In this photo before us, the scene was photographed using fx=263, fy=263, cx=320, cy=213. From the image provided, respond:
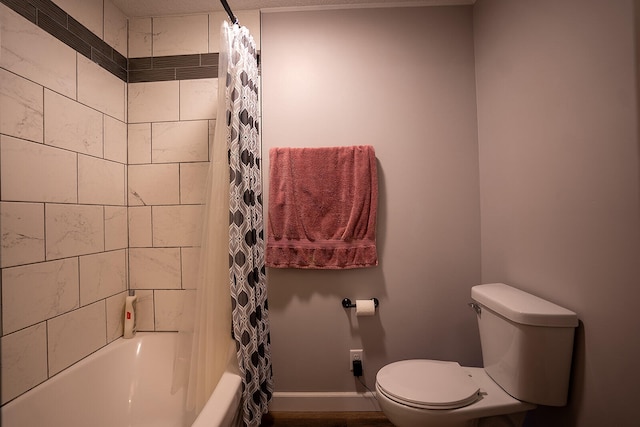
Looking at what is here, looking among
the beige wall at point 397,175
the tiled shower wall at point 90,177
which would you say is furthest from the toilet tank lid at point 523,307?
the tiled shower wall at point 90,177

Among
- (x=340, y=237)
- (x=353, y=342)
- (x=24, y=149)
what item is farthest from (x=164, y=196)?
(x=353, y=342)

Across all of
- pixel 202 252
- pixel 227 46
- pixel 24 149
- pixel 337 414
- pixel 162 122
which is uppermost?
pixel 227 46

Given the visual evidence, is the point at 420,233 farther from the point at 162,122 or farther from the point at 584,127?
the point at 162,122

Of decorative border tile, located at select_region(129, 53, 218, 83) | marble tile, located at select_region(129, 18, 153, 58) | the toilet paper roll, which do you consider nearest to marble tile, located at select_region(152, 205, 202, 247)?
decorative border tile, located at select_region(129, 53, 218, 83)

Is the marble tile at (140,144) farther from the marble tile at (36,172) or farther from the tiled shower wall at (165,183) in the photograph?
the marble tile at (36,172)

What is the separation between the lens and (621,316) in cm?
82

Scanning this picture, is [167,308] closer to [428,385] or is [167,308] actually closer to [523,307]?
[428,385]

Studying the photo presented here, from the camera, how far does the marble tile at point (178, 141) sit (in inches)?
58.6

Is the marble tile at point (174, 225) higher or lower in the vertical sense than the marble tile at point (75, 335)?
higher

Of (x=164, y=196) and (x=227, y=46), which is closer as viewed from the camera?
(x=227, y=46)

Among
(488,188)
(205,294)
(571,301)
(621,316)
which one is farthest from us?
(488,188)

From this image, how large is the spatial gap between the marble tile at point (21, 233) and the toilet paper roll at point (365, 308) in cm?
141

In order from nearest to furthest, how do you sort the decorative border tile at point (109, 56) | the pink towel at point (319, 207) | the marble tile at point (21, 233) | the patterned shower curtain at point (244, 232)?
the marble tile at point (21, 233)
the decorative border tile at point (109, 56)
the patterned shower curtain at point (244, 232)
the pink towel at point (319, 207)

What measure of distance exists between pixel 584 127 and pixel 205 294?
1.57m
